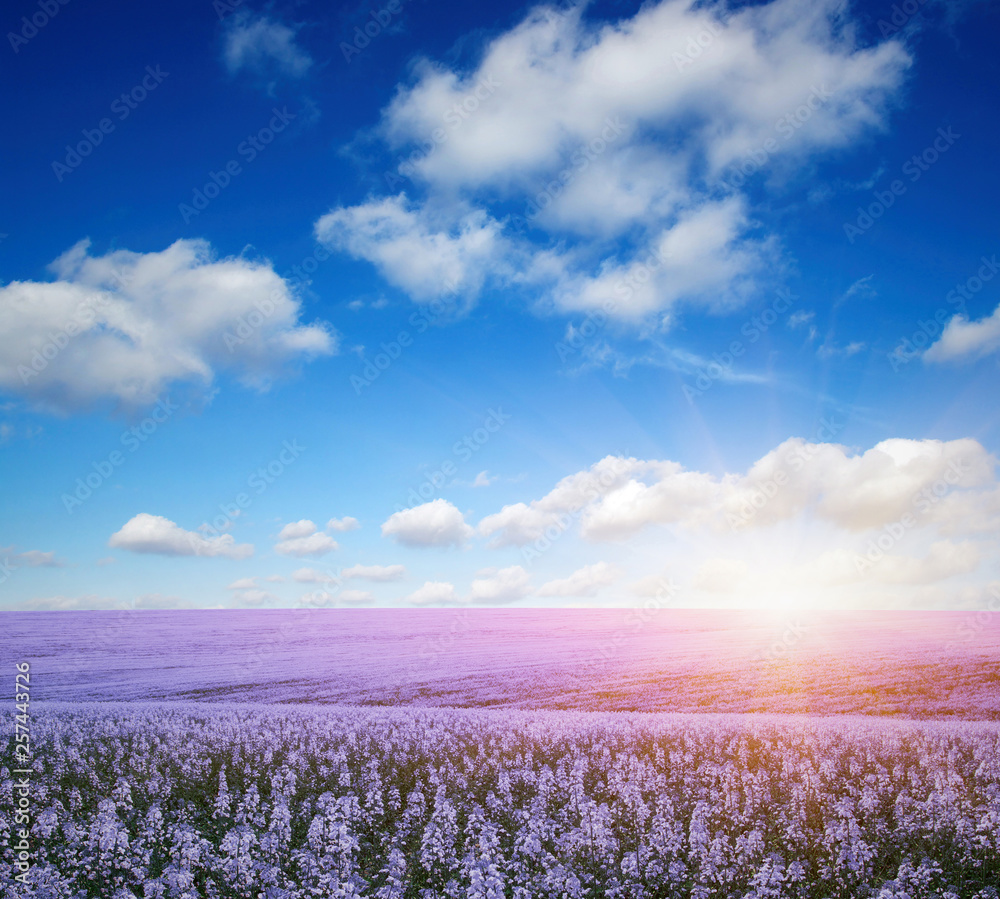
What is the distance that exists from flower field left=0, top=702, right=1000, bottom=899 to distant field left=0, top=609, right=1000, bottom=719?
807 cm

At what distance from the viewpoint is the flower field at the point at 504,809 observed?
5.82 meters

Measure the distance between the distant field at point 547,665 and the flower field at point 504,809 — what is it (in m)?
Result: 8.07

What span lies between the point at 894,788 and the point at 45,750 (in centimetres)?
1690

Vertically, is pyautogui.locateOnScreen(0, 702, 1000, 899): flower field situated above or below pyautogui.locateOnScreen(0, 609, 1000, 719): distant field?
above

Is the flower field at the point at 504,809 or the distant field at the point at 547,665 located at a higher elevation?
the flower field at the point at 504,809

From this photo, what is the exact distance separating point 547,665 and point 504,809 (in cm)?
2334

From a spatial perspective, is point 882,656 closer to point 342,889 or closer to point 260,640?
point 342,889

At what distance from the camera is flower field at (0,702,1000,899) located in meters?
5.82

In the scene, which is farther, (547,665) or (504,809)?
(547,665)

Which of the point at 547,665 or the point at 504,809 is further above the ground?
the point at 504,809

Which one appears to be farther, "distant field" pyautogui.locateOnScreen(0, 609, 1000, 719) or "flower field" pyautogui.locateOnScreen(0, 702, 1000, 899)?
"distant field" pyautogui.locateOnScreen(0, 609, 1000, 719)

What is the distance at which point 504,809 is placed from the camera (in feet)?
26.8

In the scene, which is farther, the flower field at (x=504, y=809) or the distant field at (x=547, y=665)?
the distant field at (x=547, y=665)

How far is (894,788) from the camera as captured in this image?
942 centimetres
